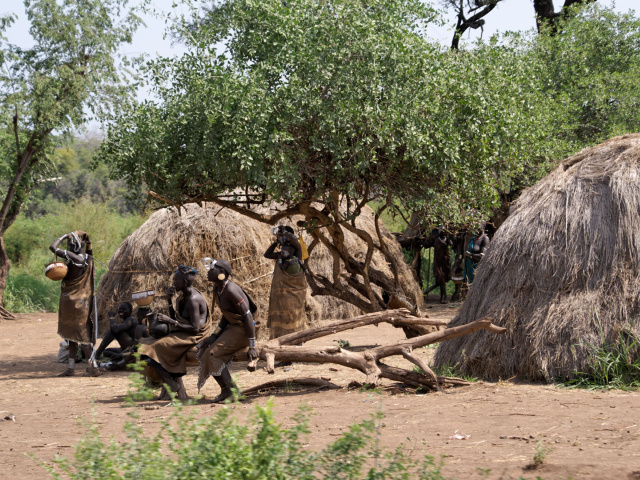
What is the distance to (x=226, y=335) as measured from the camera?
21.5ft

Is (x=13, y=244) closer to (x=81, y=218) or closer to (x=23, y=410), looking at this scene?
(x=81, y=218)

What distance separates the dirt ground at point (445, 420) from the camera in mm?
4234

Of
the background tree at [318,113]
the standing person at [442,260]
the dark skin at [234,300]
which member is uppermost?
the background tree at [318,113]

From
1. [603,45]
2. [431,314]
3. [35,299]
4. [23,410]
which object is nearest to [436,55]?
[23,410]

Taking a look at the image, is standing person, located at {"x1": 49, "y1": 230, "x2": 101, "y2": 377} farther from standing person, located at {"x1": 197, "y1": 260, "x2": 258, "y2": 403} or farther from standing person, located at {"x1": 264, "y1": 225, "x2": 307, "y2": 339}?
standing person, located at {"x1": 197, "y1": 260, "x2": 258, "y2": 403}

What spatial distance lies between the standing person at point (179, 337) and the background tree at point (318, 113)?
173 centimetres

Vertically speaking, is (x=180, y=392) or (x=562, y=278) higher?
(x=562, y=278)

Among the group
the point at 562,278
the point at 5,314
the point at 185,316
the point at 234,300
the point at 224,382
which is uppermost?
the point at 562,278

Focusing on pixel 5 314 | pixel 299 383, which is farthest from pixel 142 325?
pixel 5 314

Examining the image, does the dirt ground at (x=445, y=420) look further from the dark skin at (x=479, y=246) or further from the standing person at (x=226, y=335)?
the dark skin at (x=479, y=246)

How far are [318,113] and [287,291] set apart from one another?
2.40m

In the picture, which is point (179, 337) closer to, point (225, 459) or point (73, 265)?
point (73, 265)

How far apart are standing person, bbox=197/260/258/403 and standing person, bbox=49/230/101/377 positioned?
2.71 m

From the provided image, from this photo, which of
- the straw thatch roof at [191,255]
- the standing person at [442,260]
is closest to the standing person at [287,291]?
the straw thatch roof at [191,255]
